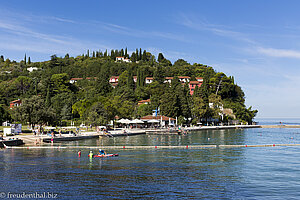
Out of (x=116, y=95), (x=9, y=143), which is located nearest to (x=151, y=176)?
(x=9, y=143)

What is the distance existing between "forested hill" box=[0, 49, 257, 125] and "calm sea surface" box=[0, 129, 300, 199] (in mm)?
32958

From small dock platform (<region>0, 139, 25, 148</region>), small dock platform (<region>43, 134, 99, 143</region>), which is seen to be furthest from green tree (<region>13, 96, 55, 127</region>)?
small dock platform (<region>0, 139, 25, 148</region>)

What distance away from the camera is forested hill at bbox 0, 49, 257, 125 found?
88.4 meters

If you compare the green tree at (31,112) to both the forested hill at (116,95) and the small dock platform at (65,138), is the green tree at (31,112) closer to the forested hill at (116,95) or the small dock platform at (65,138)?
the forested hill at (116,95)

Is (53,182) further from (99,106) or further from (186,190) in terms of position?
(99,106)

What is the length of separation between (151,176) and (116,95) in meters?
101

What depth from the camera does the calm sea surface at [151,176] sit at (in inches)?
906

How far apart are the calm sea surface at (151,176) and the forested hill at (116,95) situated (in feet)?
108

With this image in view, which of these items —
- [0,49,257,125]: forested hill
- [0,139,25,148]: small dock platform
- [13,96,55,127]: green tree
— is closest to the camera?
[0,139,25,148]: small dock platform

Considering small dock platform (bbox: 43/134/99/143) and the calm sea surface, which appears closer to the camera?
the calm sea surface

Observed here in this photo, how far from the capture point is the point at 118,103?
102 meters

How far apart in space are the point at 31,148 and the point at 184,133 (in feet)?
144

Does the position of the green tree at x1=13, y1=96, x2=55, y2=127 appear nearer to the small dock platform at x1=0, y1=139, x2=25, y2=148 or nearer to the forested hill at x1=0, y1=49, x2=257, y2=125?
the forested hill at x1=0, y1=49, x2=257, y2=125

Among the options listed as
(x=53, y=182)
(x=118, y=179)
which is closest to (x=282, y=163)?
(x=118, y=179)
